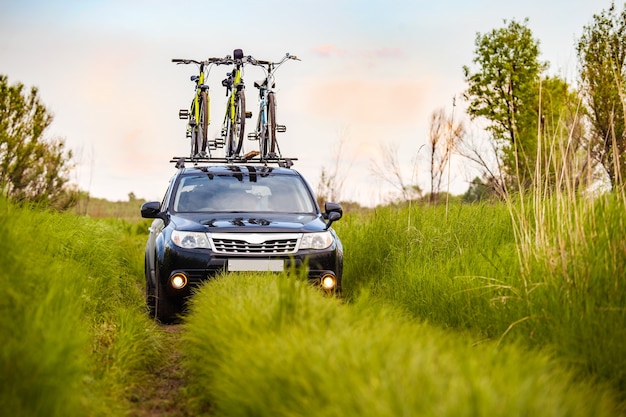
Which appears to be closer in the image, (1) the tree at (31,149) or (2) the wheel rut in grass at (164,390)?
(2) the wheel rut in grass at (164,390)

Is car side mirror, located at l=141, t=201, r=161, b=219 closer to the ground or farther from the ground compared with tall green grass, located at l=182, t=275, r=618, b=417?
farther from the ground

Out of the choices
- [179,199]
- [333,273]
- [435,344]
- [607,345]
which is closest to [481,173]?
[333,273]

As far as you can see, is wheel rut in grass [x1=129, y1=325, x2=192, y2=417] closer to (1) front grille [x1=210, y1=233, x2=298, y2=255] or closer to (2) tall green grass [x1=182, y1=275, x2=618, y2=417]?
(2) tall green grass [x1=182, y1=275, x2=618, y2=417]

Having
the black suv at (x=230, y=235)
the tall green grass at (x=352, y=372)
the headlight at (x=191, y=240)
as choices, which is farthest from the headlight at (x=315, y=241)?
the tall green grass at (x=352, y=372)

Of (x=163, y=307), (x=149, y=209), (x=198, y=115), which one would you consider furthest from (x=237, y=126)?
(x=163, y=307)

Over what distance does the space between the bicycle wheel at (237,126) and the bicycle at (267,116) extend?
0.26 meters

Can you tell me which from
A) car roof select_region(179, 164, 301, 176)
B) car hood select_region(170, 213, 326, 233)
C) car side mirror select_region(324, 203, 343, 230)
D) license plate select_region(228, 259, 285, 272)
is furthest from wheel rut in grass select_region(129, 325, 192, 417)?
car roof select_region(179, 164, 301, 176)

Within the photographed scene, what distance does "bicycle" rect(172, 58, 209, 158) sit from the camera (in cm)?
1280

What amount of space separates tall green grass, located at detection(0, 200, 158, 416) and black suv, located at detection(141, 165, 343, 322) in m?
0.83

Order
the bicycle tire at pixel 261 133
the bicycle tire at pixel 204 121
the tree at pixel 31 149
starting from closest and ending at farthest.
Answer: the bicycle tire at pixel 261 133, the bicycle tire at pixel 204 121, the tree at pixel 31 149

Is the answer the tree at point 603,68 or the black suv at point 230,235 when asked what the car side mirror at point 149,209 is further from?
the tree at point 603,68

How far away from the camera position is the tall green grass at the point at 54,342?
3.85 meters

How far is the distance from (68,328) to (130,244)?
42.3 feet

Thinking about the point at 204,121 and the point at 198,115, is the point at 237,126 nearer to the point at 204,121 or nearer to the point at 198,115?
the point at 204,121
